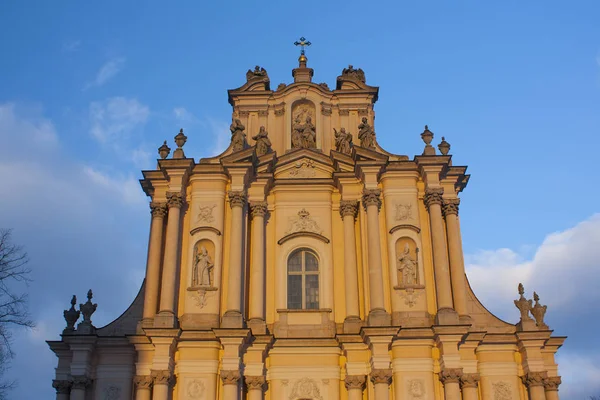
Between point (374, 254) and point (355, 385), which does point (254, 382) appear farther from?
point (374, 254)

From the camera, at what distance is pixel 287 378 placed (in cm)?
1975

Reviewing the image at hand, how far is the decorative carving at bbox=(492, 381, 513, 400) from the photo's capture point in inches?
777

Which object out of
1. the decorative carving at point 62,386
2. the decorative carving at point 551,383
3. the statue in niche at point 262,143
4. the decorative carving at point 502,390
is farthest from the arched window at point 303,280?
the decorative carving at point 551,383

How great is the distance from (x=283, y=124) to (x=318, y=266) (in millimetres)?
5567

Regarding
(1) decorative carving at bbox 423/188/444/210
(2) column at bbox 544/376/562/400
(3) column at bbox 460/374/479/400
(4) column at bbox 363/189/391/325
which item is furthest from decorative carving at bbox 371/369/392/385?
(1) decorative carving at bbox 423/188/444/210

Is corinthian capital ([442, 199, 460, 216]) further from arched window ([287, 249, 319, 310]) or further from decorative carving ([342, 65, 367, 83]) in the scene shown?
decorative carving ([342, 65, 367, 83])

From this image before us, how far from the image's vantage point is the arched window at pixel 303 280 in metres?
21.1

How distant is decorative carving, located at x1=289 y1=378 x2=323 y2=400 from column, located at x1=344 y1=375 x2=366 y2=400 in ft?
2.75

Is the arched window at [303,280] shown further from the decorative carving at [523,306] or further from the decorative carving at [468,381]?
the decorative carving at [523,306]

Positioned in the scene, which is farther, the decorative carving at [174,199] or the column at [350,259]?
the decorative carving at [174,199]

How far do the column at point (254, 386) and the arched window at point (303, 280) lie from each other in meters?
2.51

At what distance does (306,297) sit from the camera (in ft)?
69.7

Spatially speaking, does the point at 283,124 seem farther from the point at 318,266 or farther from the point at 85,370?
the point at 85,370

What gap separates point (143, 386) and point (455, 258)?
955 cm
